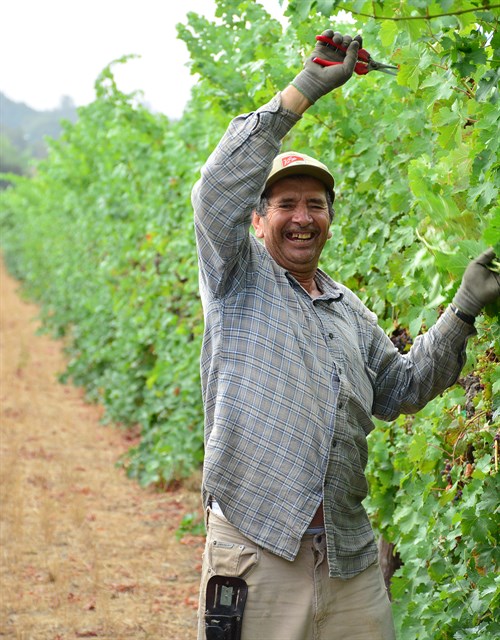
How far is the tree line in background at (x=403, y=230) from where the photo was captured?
7.95ft

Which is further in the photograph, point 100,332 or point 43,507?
point 100,332

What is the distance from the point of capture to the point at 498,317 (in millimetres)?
2412

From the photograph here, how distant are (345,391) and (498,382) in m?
0.42

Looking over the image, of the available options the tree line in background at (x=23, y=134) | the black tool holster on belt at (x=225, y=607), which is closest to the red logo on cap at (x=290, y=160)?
the black tool holster on belt at (x=225, y=607)

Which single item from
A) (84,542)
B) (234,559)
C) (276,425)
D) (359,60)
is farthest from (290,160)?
(84,542)

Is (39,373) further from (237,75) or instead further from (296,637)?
(296,637)

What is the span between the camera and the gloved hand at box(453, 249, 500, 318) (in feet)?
7.34

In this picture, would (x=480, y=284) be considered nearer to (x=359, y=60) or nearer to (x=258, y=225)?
(x=359, y=60)

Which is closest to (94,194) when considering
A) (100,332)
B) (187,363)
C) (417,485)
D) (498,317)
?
(100,332)

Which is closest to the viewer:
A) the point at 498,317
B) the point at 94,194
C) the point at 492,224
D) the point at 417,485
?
the point at 492,224

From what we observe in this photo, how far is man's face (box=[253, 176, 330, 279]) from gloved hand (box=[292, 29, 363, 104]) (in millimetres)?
463

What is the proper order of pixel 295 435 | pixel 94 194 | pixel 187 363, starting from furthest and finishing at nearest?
pixel 94 194
pixel 187 363
pixel 295 435

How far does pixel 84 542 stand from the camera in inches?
276

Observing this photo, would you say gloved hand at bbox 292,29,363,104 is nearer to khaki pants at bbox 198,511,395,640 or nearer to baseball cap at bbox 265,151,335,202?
baseball cap at bbox 265,151,335,202
